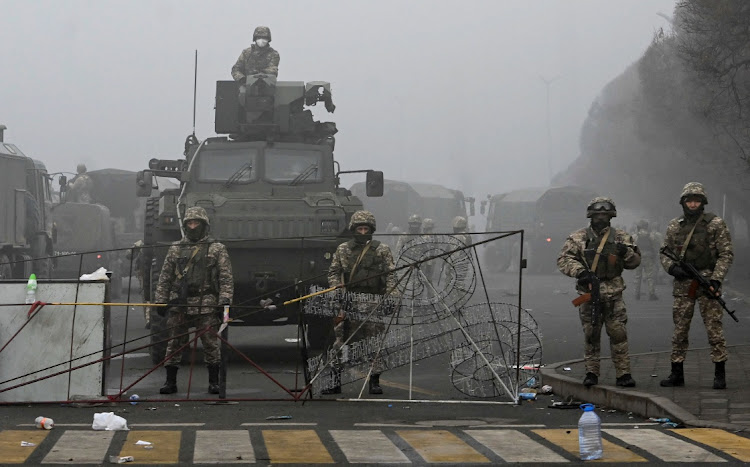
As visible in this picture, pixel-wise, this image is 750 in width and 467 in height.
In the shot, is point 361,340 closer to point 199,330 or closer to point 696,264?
point 199,330

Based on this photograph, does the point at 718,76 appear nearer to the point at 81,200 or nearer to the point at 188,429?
the point at 81,200

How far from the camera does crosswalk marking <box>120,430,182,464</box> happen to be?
28.5 ft

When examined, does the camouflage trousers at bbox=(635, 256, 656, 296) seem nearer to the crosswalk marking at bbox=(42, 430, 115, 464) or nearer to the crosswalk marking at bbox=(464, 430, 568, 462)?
the crosswalk marking at bbox=(464, 430, 568, 462)

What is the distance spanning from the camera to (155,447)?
9203 mm

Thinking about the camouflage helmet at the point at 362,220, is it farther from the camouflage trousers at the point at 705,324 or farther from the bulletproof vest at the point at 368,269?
the camouflage trousers at the point at 705,324

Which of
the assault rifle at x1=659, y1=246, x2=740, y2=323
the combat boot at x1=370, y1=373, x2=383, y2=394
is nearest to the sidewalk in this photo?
the assault rifle at x1=659, y1=246, x2=740, y2=323

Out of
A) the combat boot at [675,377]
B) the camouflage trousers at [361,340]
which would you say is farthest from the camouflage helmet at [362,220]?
the combat boot at [675,377]

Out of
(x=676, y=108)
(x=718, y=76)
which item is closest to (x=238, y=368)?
(x=718, y=76)

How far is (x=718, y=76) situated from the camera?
29516mm

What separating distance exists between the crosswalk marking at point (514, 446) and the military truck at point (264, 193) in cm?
458

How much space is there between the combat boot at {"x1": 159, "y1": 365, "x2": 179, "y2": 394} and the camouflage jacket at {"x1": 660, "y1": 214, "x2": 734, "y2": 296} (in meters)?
4.61

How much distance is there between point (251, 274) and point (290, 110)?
416cm

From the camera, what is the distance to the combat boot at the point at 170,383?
13.1 metres

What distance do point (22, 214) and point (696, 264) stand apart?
1826cm
